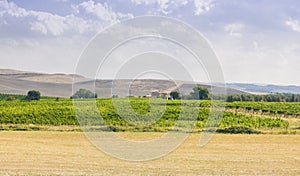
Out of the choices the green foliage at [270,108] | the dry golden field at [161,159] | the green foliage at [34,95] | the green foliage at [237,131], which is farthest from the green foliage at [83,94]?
the green foliage at [34,95]

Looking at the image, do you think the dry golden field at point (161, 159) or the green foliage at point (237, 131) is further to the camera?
the green foliage at point (237, 131)

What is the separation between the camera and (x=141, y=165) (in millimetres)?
17609

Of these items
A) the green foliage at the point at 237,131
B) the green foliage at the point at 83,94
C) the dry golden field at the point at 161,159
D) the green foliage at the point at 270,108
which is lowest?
the dry golden field at the point at 161,159

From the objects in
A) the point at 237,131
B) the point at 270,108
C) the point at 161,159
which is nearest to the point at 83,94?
the point at 161,159

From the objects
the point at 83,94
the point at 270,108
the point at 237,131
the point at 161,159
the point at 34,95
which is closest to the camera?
the point at 161,159

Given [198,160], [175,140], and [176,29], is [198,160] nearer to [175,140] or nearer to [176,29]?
[175,140]

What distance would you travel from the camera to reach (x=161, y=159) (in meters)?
19.5

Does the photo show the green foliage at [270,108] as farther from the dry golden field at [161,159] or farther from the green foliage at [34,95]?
the green foliage at [34,95]

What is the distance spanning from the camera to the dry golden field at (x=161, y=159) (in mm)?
16391

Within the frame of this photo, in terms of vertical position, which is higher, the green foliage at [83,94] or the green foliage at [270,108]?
the green foliage at [83,94]

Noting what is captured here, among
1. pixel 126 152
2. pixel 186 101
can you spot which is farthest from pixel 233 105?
pixel 126 152

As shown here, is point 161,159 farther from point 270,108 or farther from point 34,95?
point 34,95

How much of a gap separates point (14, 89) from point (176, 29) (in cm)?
7719

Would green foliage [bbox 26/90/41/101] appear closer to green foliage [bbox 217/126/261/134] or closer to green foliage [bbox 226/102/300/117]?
green foliage [bbox 226/102/300/117]
